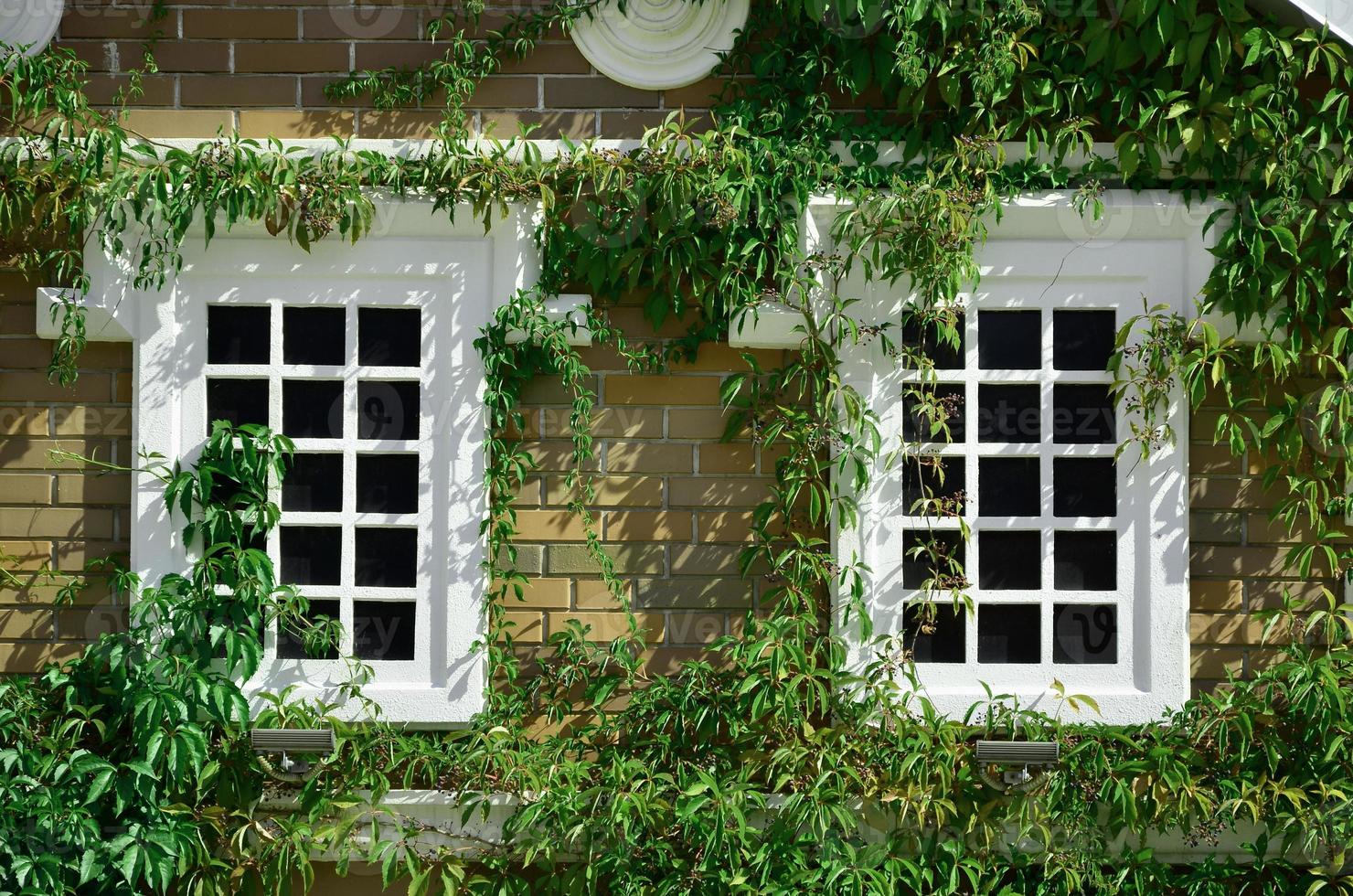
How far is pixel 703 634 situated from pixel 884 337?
1239 millimetres

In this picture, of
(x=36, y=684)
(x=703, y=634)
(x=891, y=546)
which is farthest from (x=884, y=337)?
(x=36, y=684)

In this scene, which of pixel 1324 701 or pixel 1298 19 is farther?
pixel 1298 19

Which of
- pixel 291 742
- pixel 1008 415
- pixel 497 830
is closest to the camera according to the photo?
pixel 291 742

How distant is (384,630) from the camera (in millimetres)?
4512

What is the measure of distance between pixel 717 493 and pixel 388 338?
51.7 inches

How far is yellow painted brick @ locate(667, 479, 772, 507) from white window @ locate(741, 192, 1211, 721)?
1.16ft

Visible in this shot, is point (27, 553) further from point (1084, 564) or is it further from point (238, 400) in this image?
point (1084, 564)

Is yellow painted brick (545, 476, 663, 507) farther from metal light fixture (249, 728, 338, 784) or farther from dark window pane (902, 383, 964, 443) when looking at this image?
metal light fixture (249, 728, 338, 784)

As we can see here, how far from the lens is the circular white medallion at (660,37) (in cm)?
453

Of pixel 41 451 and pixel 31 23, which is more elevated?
pixel 31 23

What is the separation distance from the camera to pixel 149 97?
4.58 metres

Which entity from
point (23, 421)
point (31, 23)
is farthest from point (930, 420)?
point (31, 23)

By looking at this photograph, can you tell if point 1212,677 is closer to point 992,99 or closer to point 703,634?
point 703,634

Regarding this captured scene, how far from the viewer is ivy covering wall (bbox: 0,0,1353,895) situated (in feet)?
13.8
